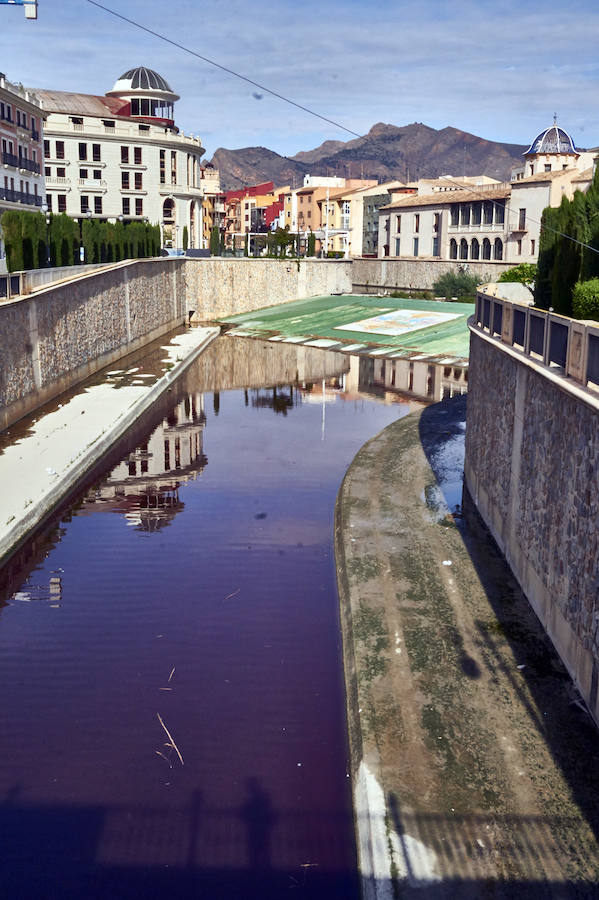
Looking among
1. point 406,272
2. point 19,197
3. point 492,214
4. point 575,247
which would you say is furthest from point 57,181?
point 575,247

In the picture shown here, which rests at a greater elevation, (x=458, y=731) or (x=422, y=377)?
(x=422, y=377)

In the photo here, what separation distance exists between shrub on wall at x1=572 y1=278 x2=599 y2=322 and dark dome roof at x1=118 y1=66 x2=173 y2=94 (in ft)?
291

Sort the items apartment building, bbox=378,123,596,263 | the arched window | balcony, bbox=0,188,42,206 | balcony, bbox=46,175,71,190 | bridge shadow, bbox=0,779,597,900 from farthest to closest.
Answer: the arched window → balcony, bbox=46,175,71,190 → apartment building, bbox=378,123,596,263 → balcony, bbox=0,188,42,206 → bridge shadow, bbox=0,779,597,900

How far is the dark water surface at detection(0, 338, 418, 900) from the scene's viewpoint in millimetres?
9680

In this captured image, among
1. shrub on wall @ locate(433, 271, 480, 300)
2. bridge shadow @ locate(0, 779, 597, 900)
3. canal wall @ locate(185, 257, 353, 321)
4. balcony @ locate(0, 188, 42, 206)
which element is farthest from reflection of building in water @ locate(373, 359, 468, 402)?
bridge shadow @ locate(0, 779, 597, 900)

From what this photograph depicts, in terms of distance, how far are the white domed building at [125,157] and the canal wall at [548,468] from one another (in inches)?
2936

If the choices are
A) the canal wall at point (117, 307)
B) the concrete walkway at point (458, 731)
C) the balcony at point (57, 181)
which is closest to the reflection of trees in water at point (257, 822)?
the concrete walkway at point (458, 731)

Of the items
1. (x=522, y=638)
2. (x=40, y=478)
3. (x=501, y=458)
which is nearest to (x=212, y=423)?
(x=40, y=478)

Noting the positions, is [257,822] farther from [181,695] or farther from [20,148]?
[20,148]

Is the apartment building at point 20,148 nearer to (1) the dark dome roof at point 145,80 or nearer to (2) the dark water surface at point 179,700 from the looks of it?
(1) the dark dome roof at point 145,80

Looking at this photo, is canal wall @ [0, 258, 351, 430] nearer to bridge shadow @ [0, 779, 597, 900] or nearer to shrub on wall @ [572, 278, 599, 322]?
shrub on wall @ [572, 278, 599, 322]

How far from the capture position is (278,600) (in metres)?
16.9

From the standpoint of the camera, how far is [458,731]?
450 inches

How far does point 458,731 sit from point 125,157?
86.5m
